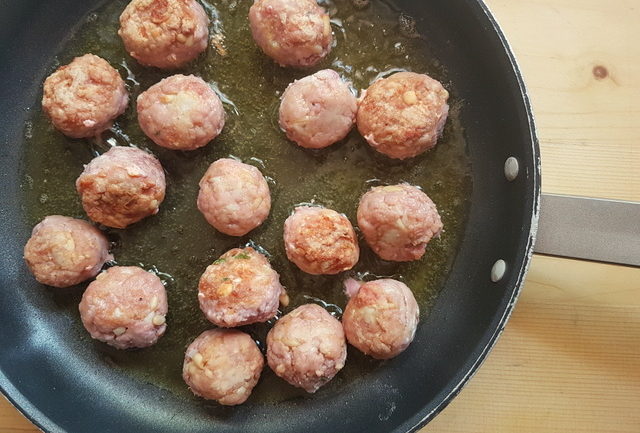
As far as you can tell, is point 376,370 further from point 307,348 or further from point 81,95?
point 81,95

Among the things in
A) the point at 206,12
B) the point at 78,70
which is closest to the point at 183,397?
the point at 78,70

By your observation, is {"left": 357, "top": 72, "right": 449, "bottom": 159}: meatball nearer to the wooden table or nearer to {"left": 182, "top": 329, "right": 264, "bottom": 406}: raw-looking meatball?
the wooden table

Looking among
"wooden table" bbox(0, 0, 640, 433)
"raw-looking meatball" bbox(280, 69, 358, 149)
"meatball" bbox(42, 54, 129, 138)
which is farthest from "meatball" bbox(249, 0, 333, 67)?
"wooden table" bbox(0, 0, 640, 433)

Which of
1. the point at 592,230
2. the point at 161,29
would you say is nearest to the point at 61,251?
the point at 161,29

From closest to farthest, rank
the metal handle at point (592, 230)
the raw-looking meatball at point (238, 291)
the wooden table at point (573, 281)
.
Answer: the metal handle at point (592, 230)
the raw-looking meatball at point (238, 291)
the wooden table at point (573, 281)

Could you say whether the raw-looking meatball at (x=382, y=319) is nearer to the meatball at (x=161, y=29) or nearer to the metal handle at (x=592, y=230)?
the metal handle at (x=592, y=230)

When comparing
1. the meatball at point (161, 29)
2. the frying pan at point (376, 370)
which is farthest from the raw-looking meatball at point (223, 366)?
the meatball at point (161, 29)
